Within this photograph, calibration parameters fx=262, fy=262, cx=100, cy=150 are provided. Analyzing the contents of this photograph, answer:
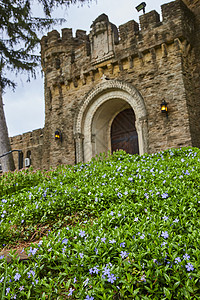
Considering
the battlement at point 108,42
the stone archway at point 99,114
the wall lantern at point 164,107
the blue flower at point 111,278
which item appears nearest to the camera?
the blue flower at point 111,278

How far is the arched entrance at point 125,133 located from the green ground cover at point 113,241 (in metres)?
6.70

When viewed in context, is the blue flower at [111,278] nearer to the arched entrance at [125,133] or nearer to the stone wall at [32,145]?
the arched entrance at [125,133]

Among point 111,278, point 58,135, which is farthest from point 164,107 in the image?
point 111,278

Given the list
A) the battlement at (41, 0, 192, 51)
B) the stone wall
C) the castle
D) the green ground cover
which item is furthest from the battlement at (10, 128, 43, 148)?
the green ground cover

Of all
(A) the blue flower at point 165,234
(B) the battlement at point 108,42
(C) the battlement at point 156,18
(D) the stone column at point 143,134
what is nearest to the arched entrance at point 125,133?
(D) the stone column at point 143,134

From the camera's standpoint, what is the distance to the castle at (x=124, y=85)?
8.86 meters

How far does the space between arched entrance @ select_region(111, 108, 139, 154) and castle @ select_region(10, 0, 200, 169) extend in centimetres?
4

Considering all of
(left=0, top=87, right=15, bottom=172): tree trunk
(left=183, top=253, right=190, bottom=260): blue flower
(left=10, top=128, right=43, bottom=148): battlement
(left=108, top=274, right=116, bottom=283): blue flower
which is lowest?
(left=108, top=274, right=116, bottom=283): blue flower

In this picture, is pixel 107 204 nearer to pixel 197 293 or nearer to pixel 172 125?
pixel 197 293

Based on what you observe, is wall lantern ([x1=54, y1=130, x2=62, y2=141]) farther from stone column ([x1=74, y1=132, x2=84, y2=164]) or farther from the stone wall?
the stone wall

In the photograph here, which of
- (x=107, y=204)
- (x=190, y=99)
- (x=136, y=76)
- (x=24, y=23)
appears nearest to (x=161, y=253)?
(x=107, y=204)

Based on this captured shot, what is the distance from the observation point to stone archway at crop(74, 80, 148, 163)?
33.7 feet

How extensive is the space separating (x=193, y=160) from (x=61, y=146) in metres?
7.29

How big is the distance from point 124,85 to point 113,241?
8308 mm
